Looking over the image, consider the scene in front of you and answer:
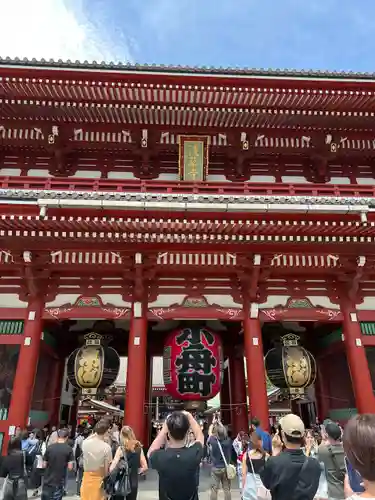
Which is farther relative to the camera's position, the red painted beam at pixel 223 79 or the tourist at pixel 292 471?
the red painted beam at pixel 223 79

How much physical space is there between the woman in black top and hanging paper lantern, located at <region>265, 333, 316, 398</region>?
21.0 ft

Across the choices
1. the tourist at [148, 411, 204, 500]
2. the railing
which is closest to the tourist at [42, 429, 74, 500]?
the tourist at [148, 411, 204, 500]

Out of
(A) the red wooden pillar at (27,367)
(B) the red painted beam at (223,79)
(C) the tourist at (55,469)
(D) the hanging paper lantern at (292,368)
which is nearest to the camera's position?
(C) the tourist at (55,469)

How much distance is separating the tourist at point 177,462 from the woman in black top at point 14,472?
305cm

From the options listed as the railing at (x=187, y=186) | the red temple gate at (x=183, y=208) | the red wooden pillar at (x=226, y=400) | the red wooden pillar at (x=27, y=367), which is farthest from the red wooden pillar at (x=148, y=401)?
the railing at (x=187, y=186)

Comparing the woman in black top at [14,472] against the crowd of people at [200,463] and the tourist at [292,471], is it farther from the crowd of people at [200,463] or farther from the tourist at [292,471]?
the tourist at [292,471]

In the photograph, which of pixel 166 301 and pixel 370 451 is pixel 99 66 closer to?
pixel 166 301

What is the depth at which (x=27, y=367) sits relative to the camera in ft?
29.0

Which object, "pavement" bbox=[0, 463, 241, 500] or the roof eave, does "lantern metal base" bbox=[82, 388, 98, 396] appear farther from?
the roof eave

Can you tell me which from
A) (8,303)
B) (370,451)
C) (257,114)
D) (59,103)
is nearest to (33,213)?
(8,303)

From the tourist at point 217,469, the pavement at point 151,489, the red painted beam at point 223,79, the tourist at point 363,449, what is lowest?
the pavement at point 151,489

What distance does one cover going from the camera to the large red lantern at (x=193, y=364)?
358 inches

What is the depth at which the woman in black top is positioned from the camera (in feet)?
16.4

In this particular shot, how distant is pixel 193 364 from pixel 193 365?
1.1 inches
